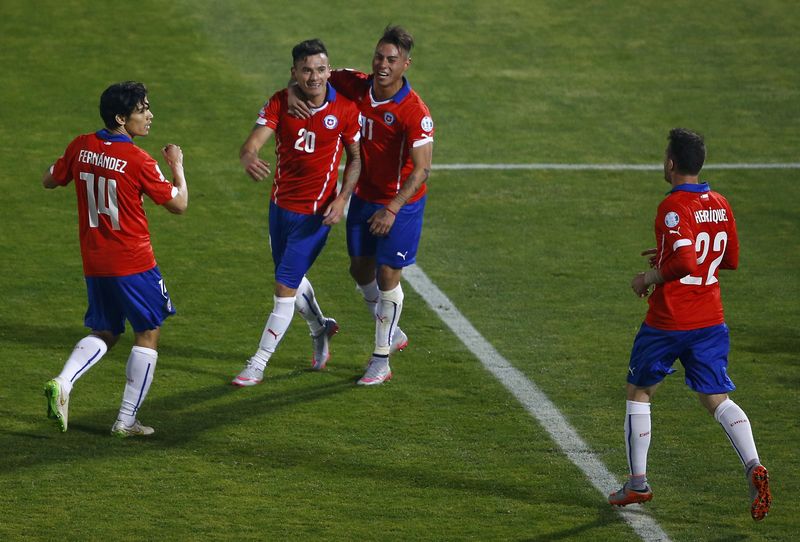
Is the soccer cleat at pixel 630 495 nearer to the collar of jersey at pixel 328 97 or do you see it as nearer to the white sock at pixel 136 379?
the white sock at pixel 136 379

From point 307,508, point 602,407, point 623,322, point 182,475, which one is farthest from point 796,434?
point 182,475

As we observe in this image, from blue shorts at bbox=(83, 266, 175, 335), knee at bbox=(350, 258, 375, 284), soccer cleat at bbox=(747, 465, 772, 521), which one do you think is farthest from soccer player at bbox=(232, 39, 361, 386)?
soccer cleat at bbox=(747, 465, 772, 521)

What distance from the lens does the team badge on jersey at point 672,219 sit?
285 inches

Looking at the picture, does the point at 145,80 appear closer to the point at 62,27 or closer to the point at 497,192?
the point at 62,27

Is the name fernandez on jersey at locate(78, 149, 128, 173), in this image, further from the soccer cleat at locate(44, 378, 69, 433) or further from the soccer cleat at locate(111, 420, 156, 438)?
the soccer cleat at locate(111, 420, 156, 438)

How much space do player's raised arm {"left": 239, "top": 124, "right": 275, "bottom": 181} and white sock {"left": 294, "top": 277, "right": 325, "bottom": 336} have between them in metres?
1.13

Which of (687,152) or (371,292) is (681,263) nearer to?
(687,152)

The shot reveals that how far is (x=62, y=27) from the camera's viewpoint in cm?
1991

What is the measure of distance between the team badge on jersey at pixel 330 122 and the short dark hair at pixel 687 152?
275cm

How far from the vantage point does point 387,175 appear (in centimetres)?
966

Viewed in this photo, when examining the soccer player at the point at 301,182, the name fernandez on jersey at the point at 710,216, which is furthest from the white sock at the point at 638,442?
the soccer player at the point at 301,182

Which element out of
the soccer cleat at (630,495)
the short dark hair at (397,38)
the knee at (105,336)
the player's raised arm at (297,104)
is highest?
the short dark hair at (397,38)

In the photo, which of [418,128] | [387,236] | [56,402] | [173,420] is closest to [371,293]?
[387,236]

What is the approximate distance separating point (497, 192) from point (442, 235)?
1.67 meters
